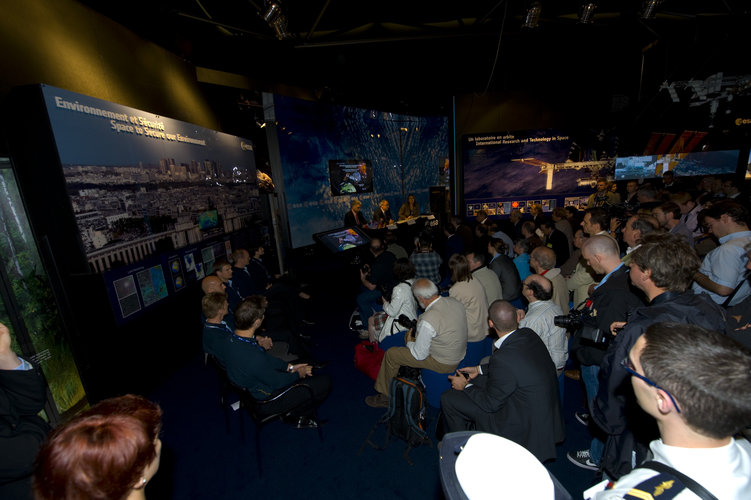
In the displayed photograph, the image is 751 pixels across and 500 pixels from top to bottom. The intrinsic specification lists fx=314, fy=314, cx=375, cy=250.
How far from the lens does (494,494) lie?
2.50 feet

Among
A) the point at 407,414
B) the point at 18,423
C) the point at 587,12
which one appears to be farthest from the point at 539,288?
the point at 587,12

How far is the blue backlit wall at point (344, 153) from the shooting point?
709cm

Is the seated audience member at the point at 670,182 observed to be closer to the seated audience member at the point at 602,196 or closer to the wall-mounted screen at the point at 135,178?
the seated audience member at the point at 602,196

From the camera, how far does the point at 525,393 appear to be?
208cm

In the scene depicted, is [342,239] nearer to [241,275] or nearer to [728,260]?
[241,275]

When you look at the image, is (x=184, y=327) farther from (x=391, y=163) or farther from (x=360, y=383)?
(x=391, y=163)

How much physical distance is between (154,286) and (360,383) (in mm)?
2672

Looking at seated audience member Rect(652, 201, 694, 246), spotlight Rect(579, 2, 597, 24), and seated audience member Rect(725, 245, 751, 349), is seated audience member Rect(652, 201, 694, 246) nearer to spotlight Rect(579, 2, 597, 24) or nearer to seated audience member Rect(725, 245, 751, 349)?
seated audience member Rect(725, 245, 751, 349)

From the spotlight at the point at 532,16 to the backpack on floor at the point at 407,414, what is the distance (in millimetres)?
5686

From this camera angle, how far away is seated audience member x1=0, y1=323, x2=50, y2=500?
1595 mm

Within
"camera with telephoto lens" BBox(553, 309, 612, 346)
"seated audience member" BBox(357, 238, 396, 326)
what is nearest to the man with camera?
"camera with telephoto lens" BBox(553, 309, 612, 346)

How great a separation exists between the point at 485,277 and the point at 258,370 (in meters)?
2.56

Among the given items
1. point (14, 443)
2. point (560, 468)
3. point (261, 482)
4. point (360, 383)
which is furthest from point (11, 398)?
point (560, 468)

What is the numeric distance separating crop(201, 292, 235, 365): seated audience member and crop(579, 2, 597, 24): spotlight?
6.57 meters
